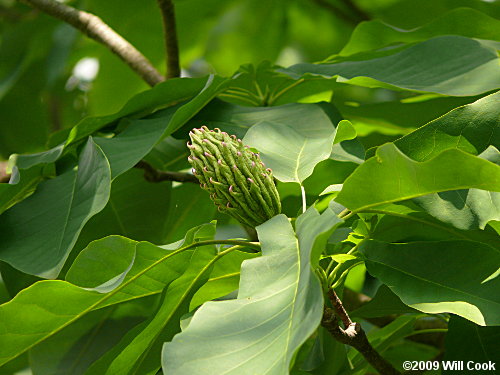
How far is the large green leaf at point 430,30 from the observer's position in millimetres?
1389

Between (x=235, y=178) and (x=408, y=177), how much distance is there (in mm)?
202

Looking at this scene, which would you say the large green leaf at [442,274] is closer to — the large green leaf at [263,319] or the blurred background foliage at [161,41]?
the large green leaf at [263,319]

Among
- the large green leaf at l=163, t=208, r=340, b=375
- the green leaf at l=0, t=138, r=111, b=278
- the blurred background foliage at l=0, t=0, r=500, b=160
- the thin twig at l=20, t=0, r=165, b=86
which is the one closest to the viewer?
the large green leaf at l=163, t=208, r=340, b=375

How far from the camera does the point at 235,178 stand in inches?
34.0

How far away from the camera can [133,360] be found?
92 cm

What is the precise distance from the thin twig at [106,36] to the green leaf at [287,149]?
57 centimetres

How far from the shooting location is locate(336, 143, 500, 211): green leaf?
0.73 metres

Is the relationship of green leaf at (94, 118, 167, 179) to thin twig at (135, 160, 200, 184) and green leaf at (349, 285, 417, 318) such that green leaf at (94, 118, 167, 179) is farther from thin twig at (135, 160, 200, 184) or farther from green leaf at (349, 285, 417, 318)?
green leaf at (349, 285, 417, 318)

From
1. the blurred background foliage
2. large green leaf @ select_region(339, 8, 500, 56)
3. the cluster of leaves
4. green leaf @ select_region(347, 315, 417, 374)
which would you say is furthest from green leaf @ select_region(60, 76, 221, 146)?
the blurred background foliage

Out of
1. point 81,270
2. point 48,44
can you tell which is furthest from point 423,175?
point 48,44

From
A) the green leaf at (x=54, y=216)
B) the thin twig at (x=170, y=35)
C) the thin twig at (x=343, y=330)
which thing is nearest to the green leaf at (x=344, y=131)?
the thin twig at (x=343, y=330)

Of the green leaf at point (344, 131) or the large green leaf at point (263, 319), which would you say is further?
the green leaf at point (344, 131)

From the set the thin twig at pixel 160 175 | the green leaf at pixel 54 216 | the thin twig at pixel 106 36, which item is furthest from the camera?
the thin twig at pixel 106 36

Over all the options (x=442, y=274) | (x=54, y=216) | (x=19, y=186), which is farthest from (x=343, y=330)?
(x=19, y=186)
